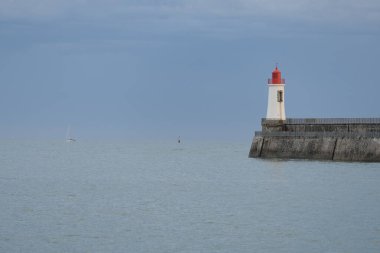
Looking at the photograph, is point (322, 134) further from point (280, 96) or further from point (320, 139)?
point (280, 96)

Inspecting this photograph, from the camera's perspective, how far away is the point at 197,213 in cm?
3791

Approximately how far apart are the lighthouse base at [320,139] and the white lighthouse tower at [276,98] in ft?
2.39

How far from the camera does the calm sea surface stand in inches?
1168

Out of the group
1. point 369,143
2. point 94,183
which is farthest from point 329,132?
point 94,183

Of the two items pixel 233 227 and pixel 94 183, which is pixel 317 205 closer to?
pixel 233 227

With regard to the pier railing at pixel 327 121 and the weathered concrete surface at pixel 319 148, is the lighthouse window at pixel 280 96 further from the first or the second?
the weathered concrete surface at pixel 319 148

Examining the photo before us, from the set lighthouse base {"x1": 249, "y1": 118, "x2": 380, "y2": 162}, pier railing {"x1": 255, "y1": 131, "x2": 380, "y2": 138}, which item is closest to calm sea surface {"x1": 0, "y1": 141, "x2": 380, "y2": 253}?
lighthouse base {"x1": 249, "y1": 118, "x2": 380, "y2": 162}

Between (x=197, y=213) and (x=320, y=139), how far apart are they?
88.6 ft

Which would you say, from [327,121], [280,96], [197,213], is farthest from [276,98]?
[197,213]

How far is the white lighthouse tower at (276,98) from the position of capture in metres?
70.2

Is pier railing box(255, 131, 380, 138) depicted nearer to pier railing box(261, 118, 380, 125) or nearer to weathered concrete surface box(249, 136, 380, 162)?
weathered concrete surface box(249, 136, 380, 162)

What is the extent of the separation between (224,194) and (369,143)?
15.4 metres

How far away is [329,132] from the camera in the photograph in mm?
62438

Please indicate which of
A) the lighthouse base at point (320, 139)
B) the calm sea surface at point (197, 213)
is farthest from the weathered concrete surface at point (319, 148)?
the calm sea surface at point (197, 213)
